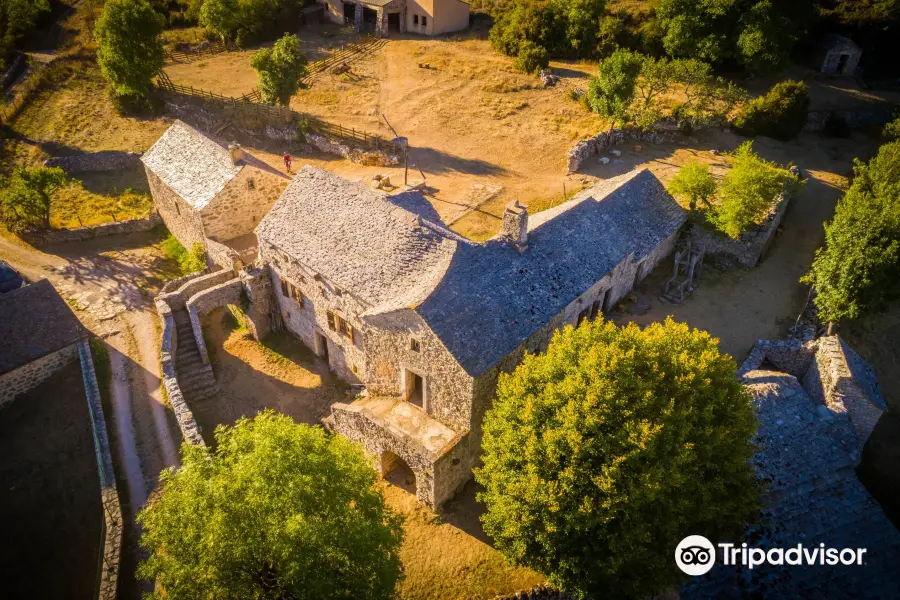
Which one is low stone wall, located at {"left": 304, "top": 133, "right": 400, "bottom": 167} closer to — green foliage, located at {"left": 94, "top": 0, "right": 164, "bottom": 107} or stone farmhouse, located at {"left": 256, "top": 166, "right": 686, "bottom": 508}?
green foliage, located at {"left": 94, "top": 0, "right": 164, "bottom": 107}

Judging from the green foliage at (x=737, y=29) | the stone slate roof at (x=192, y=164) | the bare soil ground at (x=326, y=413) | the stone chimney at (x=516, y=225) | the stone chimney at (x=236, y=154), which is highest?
the green foliage at (x=737, y=29)

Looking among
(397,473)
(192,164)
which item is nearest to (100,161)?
(192,164)

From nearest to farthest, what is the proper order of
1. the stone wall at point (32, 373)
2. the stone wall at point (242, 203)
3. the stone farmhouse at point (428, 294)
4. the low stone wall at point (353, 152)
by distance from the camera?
the stone farmhouse at point (428, 294), the stone wall at point (32, 373), the stone wall at point (242, 203), the low stone wall at point (353, 152)

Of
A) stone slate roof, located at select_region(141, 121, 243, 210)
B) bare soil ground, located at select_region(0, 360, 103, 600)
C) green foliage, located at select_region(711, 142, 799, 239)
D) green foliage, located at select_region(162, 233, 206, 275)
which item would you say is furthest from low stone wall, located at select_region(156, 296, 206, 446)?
green foliage, located at select_region(711, 142, 799, 239)

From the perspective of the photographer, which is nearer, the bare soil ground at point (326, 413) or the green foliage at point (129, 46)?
the bare soil ground at point (326, 413)

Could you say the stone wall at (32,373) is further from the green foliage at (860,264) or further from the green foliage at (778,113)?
the green foliage at (778,113)

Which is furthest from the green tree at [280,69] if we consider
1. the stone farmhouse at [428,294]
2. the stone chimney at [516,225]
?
the stone chimney at [516,225]

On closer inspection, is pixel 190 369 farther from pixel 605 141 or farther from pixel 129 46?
pixel 129 46
